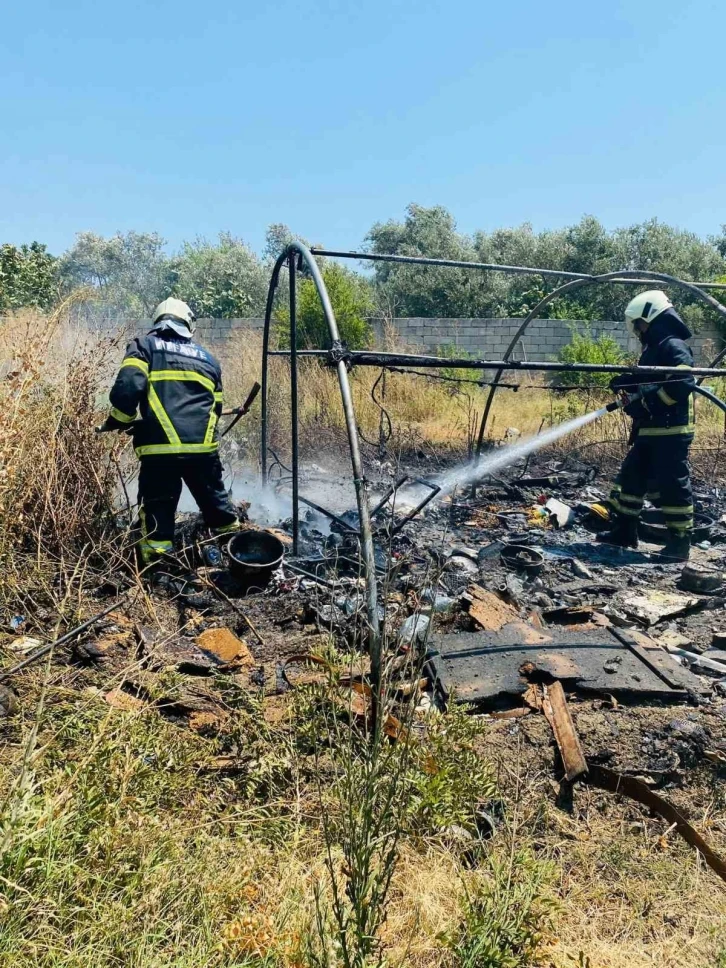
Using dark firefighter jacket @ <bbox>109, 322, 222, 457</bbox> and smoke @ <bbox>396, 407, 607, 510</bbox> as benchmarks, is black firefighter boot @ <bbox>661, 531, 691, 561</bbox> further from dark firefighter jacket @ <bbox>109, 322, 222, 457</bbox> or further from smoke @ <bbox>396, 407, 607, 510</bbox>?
dark firefighter jacket @ <bbox>109, 322, 222, 457</bbox>

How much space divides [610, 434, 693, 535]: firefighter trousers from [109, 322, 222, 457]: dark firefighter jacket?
4116 mm

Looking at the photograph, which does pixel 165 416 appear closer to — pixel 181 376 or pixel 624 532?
Answer: pixel 181 376

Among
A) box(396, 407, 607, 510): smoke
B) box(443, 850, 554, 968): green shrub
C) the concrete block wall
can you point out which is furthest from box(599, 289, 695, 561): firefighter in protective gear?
the concrete block wall

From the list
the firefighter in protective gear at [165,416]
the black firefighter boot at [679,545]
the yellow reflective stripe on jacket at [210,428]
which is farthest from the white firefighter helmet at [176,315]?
the black firefighter boot at [679,545]

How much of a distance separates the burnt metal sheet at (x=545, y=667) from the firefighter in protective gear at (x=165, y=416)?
2255 millimetres

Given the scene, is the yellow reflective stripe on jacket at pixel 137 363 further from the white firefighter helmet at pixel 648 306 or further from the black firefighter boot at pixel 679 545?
the black firefighter boot at pixel 679 545

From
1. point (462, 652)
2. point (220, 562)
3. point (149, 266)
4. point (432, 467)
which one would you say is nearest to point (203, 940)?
point (462, 652)

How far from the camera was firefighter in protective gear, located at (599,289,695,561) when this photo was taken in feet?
20.9

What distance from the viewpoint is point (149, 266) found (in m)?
40.1

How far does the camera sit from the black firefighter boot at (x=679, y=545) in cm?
653

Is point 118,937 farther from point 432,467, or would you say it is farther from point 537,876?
point 432,467

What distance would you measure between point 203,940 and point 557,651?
2.62 meters

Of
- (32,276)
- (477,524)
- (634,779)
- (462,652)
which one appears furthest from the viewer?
(32,276)

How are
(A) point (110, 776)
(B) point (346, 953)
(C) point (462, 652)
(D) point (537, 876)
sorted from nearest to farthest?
(B) point (346, 953)
(D) point (537, 876)
(A) point (110, 776)
(C) point (462, 652)
